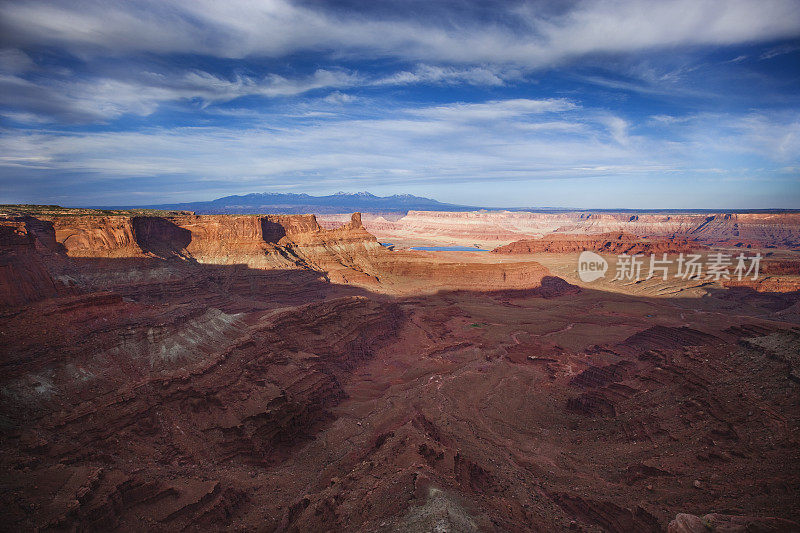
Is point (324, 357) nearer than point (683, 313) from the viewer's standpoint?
Yes

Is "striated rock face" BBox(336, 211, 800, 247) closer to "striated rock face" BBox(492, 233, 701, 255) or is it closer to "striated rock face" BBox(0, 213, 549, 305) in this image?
"striated rock face" BBox(492, 233, 701, 255)

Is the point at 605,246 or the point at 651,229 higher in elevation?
the point at 651,229

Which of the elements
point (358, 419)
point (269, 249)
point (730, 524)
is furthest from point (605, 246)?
point (730, 524)

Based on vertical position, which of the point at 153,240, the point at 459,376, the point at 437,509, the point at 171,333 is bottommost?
the point at 459,376

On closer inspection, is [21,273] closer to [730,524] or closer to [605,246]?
[730,524]

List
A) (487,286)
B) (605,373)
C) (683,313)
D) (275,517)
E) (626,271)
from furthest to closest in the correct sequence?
(626,271) → (487,286) → (683,313) → (605,373) → (275,517)

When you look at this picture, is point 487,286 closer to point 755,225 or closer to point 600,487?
point 600,487

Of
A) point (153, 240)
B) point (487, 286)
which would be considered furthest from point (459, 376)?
point (153, 240)

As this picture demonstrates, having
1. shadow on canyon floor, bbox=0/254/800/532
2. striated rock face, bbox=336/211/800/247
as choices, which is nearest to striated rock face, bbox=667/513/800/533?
shadow on canyon floor, bbox=0/254/800/532
